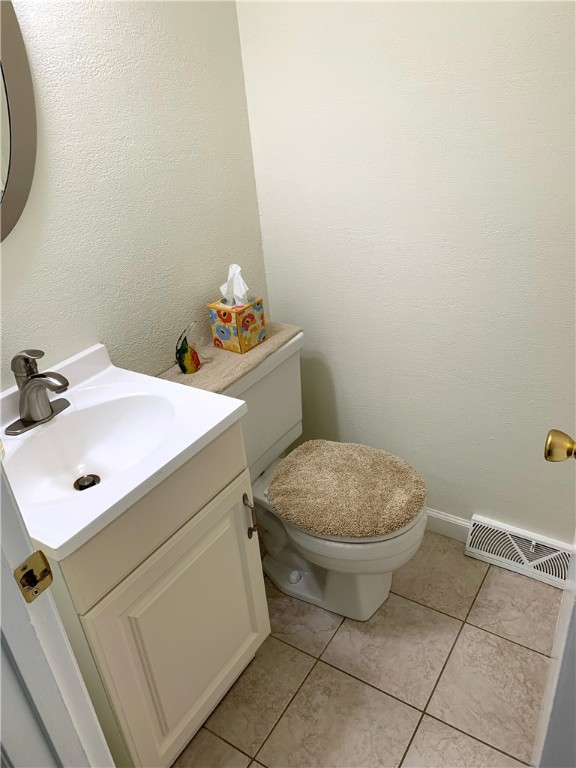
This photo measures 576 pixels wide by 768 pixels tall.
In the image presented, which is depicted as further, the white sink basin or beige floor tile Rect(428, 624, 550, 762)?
beige floor tile Rect(428, 624, 550, 762)

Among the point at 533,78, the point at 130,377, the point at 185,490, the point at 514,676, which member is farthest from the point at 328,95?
the point at 514,676

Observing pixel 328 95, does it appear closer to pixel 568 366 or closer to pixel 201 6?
pixel 201 6

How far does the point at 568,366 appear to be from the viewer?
58.3 inches

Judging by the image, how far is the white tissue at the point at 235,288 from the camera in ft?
5.09

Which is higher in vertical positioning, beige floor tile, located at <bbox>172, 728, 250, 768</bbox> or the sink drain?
the sink drain

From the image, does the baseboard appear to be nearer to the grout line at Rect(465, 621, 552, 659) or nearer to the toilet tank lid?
the grout line at Rect(465, 621, 552, 659)

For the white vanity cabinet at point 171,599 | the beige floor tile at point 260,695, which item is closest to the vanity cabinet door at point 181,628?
the white vanity cabinet at point 171,599

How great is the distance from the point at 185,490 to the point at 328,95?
108 cm

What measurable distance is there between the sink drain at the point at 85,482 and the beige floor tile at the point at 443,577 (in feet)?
3.34

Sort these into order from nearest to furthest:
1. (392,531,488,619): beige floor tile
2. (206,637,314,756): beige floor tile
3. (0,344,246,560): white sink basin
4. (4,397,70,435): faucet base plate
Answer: (0,344,246,560): white sink basin
(4,397,70,435): faucet base plate
(206,637,314,756): beige floor tile
(392,531,488,619): beige floor tile

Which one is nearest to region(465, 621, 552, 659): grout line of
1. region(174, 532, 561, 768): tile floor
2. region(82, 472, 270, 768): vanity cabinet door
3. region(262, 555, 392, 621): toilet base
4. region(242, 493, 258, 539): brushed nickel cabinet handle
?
region(174, 532, 561, 768): tile floor

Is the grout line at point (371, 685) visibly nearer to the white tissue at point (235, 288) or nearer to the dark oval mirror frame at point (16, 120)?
the white tissue at point (235, 288)

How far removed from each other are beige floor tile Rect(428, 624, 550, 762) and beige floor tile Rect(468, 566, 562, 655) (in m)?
0.04

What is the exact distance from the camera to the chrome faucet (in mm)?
1144
